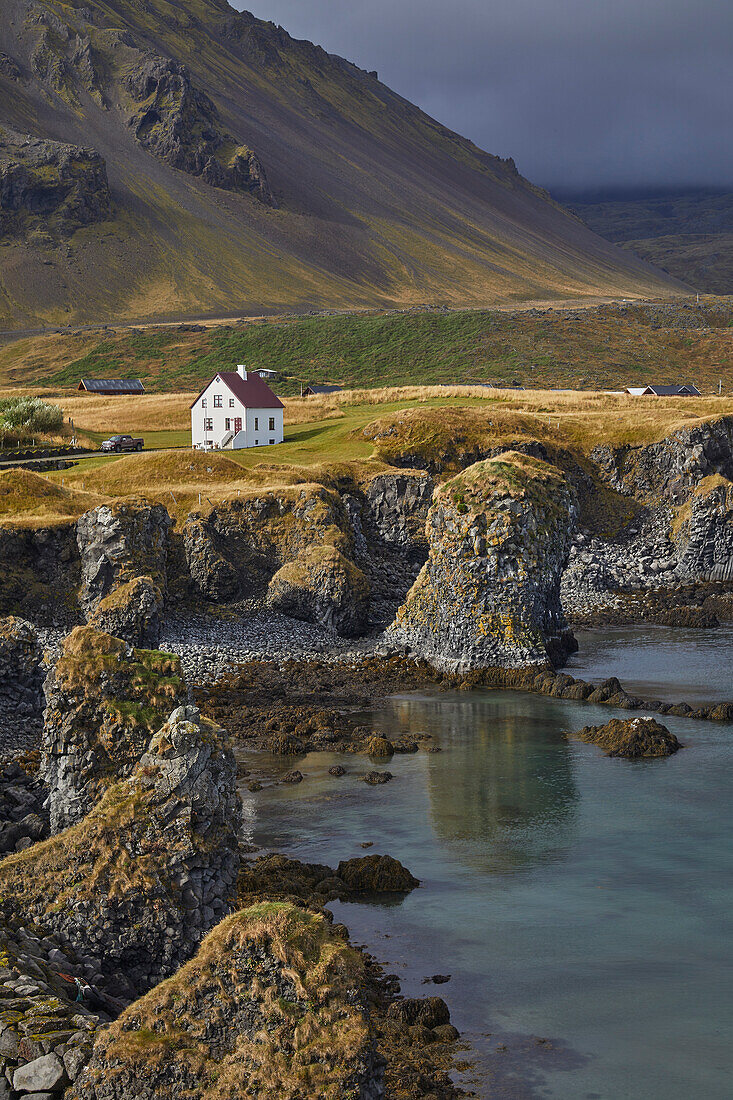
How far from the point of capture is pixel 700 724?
4756cm

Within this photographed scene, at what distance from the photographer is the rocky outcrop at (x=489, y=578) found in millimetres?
56406

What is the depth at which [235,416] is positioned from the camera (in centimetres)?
10525

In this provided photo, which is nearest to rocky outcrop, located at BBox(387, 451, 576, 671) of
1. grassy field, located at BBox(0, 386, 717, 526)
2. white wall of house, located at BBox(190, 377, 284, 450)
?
grassy field, located at BBox(0, 386, 717, 526)

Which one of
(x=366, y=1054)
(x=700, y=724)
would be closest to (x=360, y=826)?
(x=700, y=724)

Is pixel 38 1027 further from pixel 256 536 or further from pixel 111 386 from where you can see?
pixel 111 386

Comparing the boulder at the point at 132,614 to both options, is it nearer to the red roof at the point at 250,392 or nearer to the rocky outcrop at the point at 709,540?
the rocky outcrop at the point at 709,540

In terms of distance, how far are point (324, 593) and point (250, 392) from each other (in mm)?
47135

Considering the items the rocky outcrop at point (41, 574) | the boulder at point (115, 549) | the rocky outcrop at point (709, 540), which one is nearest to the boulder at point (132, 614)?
the boulder at point (115, 549)

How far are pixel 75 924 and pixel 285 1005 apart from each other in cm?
756

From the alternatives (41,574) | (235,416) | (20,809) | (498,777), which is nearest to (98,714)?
(20,809)

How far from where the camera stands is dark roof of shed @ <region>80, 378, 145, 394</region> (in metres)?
173

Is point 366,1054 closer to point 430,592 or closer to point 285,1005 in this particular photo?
point 285,1005

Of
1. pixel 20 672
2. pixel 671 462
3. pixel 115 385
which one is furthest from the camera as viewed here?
pixel 115 385

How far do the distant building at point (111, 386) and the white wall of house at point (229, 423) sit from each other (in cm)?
6859
